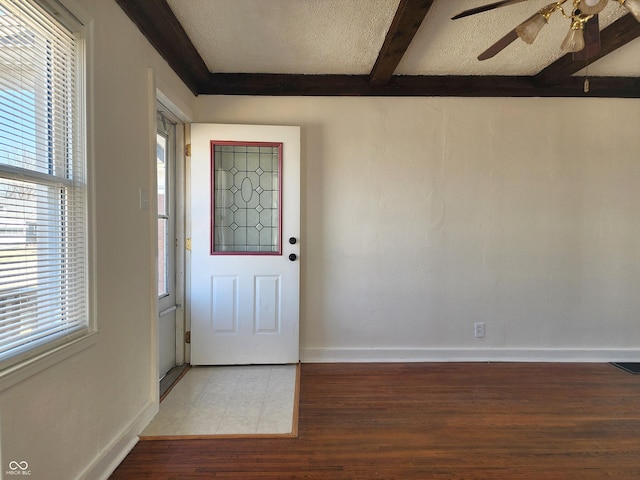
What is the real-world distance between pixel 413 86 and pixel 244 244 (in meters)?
1.91

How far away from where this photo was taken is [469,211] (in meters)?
2.77

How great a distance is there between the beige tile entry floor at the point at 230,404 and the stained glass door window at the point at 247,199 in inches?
38.0

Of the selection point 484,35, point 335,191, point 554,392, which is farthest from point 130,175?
point 554,392

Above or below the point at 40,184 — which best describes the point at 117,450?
below

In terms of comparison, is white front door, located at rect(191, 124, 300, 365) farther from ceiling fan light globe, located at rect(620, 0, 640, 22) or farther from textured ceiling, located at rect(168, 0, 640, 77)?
ceiling fan light globe, located at rect(620, 0, 640, 22)

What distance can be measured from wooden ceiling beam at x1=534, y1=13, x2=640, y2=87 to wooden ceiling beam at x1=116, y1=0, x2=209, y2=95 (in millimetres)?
2350

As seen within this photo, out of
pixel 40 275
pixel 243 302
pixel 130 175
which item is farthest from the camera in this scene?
pixel 243 302

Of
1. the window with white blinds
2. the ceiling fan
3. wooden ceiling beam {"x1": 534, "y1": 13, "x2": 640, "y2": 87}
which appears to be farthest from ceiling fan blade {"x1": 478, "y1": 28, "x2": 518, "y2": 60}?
the window with white blinds

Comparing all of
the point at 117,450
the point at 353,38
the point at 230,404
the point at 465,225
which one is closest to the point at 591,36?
the point at 353,38

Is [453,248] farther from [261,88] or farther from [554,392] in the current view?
[261,88]

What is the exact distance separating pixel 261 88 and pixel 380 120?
102 centimetres
